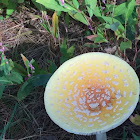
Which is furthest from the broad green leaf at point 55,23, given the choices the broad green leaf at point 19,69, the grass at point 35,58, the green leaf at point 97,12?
the broad green leaf at point 19,69

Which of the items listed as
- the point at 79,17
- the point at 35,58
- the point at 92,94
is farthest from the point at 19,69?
the point at 92,94

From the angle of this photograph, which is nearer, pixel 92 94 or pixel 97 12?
pixel 92 94

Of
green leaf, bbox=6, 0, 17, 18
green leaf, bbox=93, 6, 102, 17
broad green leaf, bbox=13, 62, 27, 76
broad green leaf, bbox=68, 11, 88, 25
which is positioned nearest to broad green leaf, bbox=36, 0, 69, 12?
broad green leaf, bbox=68, 11, 88, 25

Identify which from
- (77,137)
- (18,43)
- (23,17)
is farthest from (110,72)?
(23,17)

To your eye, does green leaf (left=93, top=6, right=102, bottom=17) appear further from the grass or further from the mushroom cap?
the mushroom cap

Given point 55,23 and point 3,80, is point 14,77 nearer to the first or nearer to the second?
point 3,80

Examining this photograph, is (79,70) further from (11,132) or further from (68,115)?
(11,132)
